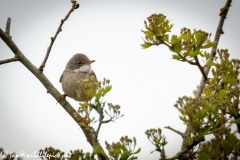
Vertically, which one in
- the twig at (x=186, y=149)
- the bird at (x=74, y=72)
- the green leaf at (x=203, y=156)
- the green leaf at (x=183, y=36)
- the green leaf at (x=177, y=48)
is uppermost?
the bird at (x=74, y=72)

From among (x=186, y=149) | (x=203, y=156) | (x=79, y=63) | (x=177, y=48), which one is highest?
(x=79, y=63)

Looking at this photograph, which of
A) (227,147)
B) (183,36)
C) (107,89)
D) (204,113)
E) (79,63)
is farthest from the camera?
(79,63)

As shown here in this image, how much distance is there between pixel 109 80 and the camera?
9.43 feet

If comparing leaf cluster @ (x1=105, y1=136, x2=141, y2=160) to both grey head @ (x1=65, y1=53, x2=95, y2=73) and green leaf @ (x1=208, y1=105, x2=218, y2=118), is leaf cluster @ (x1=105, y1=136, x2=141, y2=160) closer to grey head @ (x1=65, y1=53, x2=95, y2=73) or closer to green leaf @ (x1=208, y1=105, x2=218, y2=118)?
green leaf @ (x1=208, y1=105, x2=218, y2=118)

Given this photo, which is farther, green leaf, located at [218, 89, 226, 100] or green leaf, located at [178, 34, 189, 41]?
green leaf, located at [178, 34, 189, 41]

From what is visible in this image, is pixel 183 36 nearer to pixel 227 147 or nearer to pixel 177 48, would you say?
pixel 177 48

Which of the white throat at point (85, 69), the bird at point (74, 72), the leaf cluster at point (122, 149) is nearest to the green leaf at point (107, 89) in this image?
the leaf cluster at point (122, 149)

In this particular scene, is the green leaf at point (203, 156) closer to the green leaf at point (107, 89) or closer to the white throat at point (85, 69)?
the green leaf at point (107, 89)

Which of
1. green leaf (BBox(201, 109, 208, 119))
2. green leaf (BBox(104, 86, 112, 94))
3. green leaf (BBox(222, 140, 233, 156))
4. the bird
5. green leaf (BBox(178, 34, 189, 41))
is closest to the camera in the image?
green leaf (BBox(222, 140, 233, 156))

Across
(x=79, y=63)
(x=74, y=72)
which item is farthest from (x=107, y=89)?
(x=79, y=63)

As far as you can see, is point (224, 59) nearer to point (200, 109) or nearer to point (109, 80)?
point (200, 109)

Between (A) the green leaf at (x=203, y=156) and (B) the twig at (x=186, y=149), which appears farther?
(B) the twig at (x=186, y=149)

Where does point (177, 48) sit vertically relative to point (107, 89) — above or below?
above

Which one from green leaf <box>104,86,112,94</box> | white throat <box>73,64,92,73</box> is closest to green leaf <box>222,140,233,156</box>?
green leaf <box>104,86,112,94</box>
